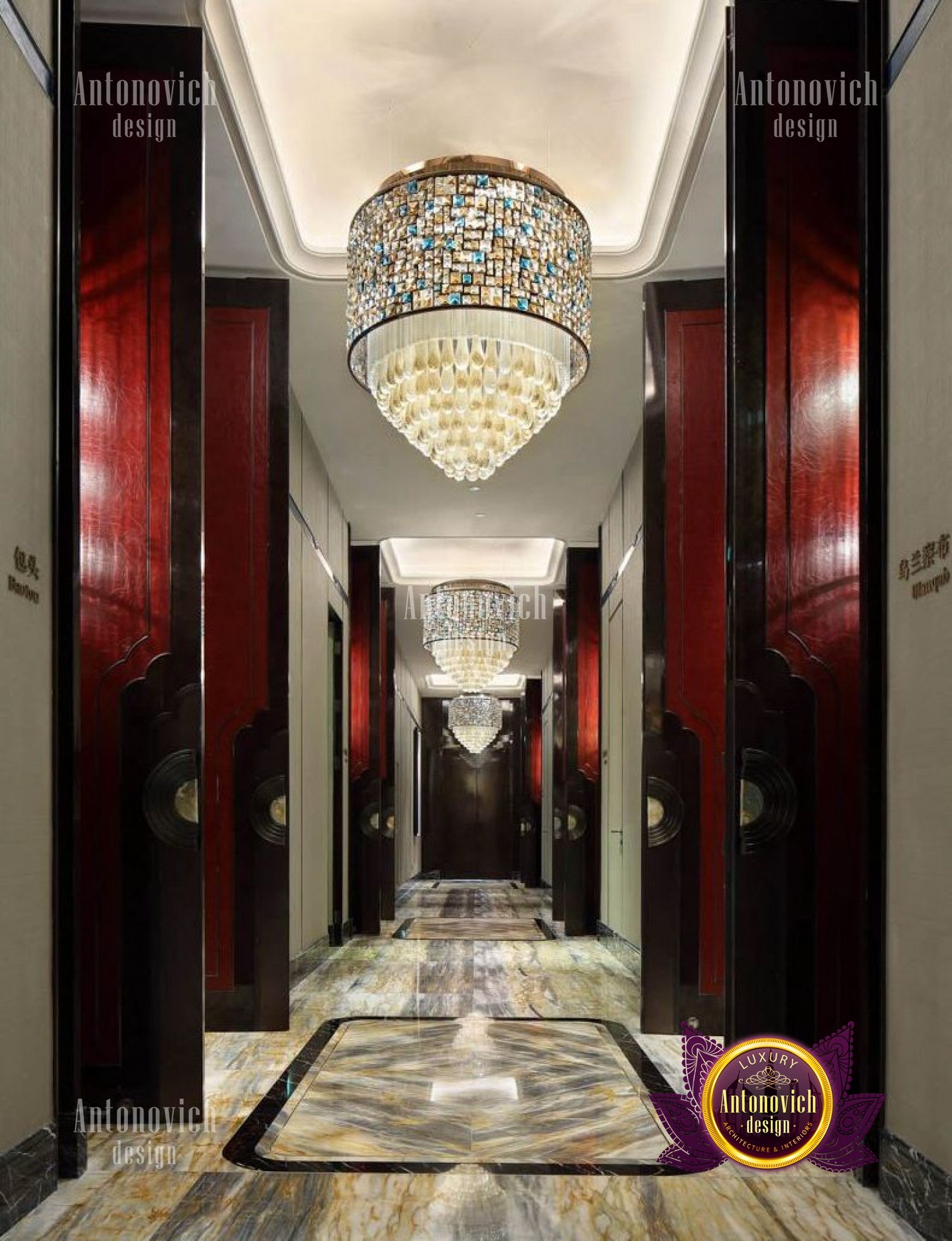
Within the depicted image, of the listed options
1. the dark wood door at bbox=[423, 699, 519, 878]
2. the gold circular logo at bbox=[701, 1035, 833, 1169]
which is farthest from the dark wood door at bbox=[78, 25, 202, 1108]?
the dark wood door at bbox=[423, 699, 519, 878]

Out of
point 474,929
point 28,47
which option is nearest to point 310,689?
point 474,929

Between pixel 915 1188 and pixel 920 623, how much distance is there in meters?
1.30

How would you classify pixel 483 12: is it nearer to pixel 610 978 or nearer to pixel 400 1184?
pixel 400 1184

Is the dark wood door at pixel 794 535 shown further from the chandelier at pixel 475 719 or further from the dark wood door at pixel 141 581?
the chandelier at pixel 475 719

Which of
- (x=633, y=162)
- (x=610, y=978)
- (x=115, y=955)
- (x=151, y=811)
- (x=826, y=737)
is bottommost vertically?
(x=610, y=978)

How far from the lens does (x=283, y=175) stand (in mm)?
4914

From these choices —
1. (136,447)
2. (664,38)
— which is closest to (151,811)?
(136,447)

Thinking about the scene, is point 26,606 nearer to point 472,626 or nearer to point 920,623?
point 920,623

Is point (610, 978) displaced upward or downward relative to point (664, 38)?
downward

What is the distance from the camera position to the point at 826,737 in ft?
11.7

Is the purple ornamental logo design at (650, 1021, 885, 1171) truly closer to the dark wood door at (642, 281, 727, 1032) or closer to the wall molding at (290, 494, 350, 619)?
the dark wood door at (642, 281, 727, 1032)

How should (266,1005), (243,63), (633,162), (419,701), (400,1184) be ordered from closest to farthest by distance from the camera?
1. (400,1184)
2. (243,63)
3. (633,162)
4. (266,1005)
5. (419,701)

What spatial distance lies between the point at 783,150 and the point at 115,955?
130 inches

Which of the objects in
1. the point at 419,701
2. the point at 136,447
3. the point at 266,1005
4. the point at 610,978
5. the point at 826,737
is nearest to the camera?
the point at 826,737
